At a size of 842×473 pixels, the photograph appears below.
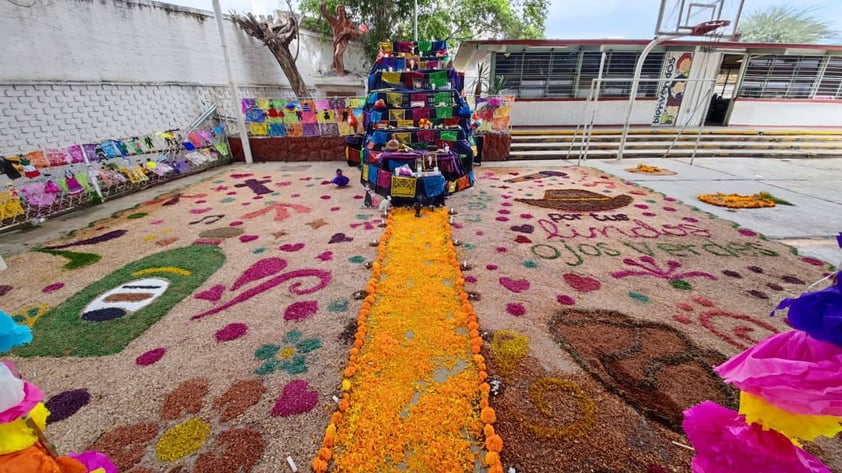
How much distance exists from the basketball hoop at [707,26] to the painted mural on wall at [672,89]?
18.0 ft

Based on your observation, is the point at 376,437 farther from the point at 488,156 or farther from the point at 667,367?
the point at 488,156

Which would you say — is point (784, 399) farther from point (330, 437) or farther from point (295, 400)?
point (295, 400)

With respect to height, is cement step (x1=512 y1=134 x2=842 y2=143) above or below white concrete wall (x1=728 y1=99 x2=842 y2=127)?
below

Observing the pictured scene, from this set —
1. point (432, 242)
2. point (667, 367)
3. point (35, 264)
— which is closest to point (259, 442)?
point (667, 367)

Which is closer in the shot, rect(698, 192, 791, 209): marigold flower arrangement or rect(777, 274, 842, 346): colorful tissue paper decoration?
rect(777, 274, 842, 346): colorful tissue paper decoration

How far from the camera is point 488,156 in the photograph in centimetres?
977

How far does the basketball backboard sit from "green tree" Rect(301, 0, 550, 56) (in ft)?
36.6

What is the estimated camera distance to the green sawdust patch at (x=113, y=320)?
271 centimetres

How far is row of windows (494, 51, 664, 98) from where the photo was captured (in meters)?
12.8

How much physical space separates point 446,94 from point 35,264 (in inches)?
267

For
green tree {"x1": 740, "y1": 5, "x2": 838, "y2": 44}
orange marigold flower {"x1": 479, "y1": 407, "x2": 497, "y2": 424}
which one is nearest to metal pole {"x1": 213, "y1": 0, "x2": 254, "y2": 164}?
orange marigold flower {"x1": 479, "y1": 407, "x2": 497, "y2": 424}

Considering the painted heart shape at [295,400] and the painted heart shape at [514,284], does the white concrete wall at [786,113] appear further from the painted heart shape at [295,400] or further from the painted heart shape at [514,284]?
the painted heart shape at [295,400]

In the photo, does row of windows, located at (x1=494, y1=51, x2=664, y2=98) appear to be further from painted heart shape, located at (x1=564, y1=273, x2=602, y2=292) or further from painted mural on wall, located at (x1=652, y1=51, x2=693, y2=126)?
painted heart shape, located at (x1=564, y1=273, x2=602, y2=292)

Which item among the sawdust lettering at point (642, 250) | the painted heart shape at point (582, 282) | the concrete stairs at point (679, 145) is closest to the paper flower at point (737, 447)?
the painted heart shape at point (582, 282)
